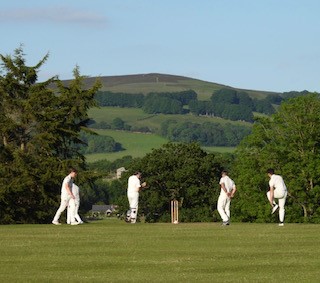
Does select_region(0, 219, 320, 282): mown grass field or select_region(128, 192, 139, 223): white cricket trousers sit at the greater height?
select_region(0, 219, 320, 282): mown grass field

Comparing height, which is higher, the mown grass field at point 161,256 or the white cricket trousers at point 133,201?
the mown grass field at point 161,256

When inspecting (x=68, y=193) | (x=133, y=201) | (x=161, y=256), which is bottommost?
(x=133, y=201)

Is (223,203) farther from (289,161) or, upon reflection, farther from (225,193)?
(289,161)

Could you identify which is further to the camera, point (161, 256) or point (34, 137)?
point (34, 137)

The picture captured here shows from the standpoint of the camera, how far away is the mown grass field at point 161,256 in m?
A: 20.3

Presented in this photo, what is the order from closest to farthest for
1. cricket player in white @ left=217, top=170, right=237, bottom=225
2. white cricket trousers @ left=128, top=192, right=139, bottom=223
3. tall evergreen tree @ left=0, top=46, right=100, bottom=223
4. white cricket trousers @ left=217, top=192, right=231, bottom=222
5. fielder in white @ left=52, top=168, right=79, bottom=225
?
cricket player in white @ left=217, top=170, right=237, bottom=225 < fielder in white @ left=52, top=168, right=79, bottom=225 < white cricket trousers @ left=217, top=192, right=231, bottom=222 < white cricket trousers @ left=128, top=192, right=139, bottom=223 < tall evergreen tree @ left=0, top=46, right=100, bottom=223

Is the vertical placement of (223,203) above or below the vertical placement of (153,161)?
above

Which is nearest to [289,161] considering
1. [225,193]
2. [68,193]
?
[225,193]

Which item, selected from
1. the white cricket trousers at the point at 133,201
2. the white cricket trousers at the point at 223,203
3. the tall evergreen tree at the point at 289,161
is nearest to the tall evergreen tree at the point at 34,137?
the white cricket trousers at the point at 133,201

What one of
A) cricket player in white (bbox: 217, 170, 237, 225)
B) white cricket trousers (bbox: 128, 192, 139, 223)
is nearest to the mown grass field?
cricket player in white (bbox: 217, 170, 237, 225)

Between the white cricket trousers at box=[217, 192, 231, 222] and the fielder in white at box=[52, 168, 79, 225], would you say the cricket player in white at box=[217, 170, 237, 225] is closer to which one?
the white cricket trousers at box=[217, 192, 231, 222]

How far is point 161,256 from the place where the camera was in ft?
79.2

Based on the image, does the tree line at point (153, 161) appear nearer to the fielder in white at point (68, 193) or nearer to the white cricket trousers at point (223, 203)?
the fielder in white at point (68, 193)

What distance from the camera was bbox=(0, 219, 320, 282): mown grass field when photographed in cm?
2030
